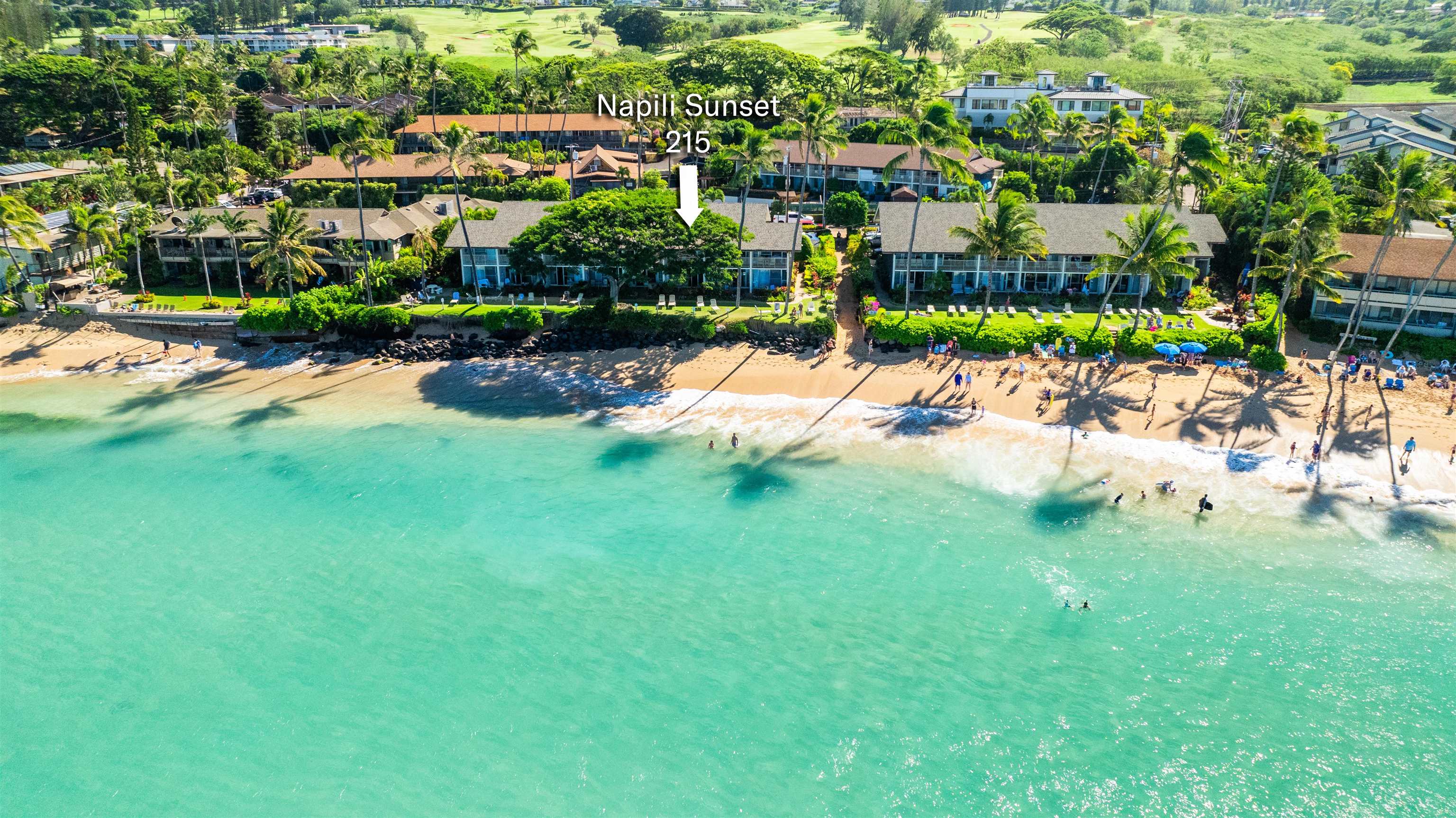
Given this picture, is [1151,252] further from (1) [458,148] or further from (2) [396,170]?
(2) [396,170]

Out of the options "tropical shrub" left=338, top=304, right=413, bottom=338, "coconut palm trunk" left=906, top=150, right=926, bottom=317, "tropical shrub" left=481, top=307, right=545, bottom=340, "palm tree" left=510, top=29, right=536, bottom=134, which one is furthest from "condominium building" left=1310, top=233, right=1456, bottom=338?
"palm tree" left=510, top=29, right=536, bottom=134

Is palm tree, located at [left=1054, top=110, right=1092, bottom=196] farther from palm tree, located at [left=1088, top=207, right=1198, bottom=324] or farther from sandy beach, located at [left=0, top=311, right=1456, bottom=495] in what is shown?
sandy beach, located at [left=0, top=311, right=1456, bottom=495]

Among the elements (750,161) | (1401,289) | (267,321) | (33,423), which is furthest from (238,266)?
(1401,289)

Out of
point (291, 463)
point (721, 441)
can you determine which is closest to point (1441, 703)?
point (721, 441)

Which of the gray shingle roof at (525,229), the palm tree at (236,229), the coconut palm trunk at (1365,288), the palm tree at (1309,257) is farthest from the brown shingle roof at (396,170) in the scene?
the coconut palm trunk at (1365,288)

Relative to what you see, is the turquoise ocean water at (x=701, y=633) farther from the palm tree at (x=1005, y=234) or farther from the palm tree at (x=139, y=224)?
the palm tree at (x=139, y=224)

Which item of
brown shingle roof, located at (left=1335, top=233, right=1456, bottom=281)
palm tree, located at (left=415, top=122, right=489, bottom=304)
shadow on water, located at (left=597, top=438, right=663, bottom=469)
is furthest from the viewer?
palm tree, located at (left=415, top=122, right=489, bottom=304)
